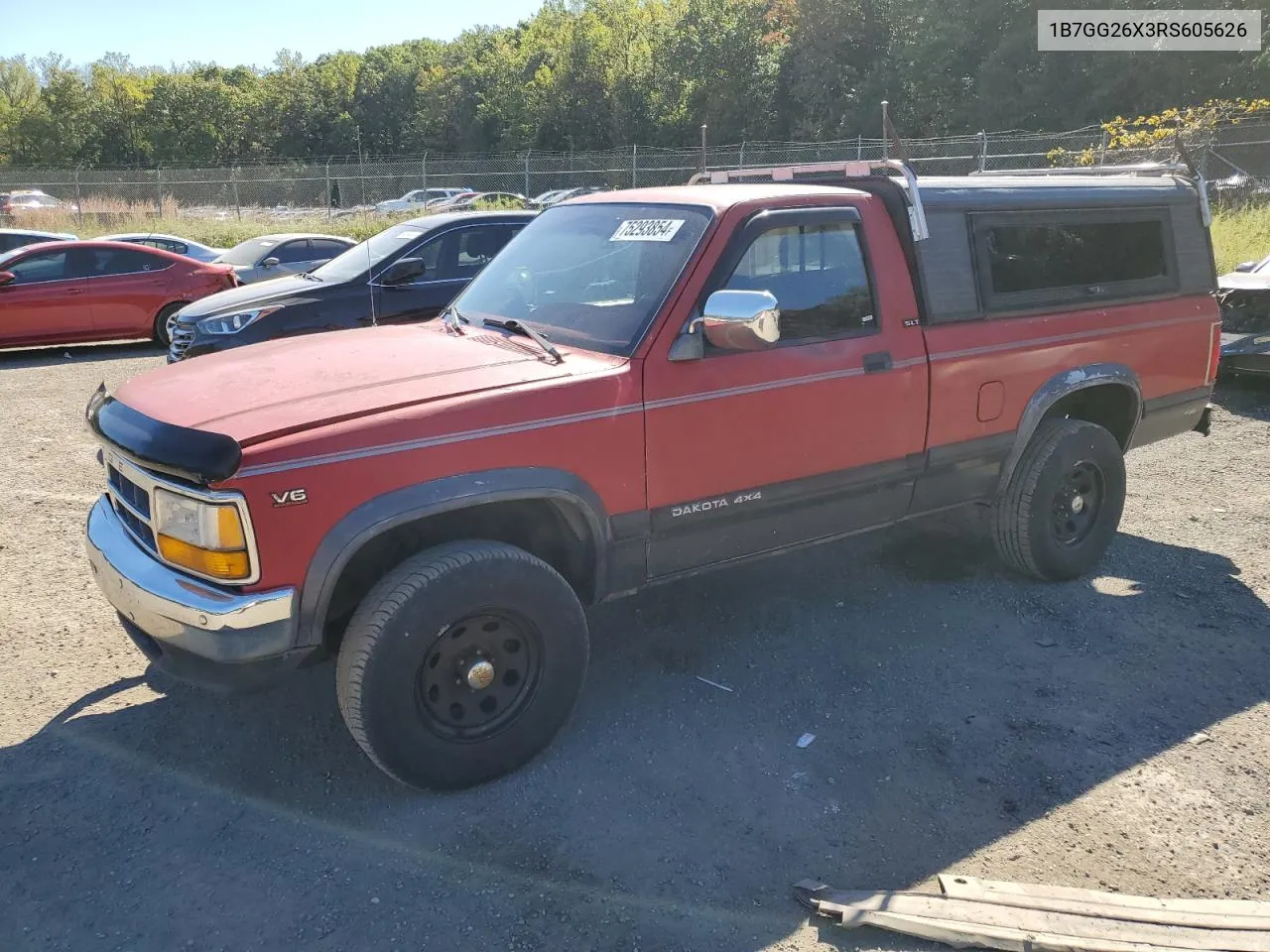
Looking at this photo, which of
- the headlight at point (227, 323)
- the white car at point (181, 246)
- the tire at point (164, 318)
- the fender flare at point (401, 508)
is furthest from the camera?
the white car at point (181, 246)

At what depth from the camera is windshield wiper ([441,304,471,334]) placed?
4.09 m

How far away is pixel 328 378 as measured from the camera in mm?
3328

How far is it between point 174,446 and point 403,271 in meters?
5.12

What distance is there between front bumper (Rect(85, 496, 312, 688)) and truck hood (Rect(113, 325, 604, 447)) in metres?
0.48

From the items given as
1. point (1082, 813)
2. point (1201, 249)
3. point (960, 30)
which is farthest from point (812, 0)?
point (1082, 813)

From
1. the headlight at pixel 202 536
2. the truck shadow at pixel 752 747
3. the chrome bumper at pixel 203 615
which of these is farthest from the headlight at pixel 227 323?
the headlight at pixel 202 536

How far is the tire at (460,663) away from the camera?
2953 mm

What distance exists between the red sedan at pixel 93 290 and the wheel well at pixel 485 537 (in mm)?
10582

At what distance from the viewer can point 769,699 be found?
386cm

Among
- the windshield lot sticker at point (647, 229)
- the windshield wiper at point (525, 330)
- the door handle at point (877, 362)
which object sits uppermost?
the windshield lot sticker at point (647, 229)

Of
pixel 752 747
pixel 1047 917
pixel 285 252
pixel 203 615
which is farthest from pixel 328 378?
pixel 285 252

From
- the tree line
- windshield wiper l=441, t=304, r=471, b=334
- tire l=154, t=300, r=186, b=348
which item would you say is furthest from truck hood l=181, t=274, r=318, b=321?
the tree line

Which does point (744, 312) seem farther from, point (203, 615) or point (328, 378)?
point (203, 615)

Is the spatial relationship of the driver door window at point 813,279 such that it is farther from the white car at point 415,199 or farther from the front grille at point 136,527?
the white car at point 415,199
